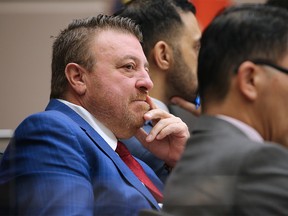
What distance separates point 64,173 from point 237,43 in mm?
Answer: 811

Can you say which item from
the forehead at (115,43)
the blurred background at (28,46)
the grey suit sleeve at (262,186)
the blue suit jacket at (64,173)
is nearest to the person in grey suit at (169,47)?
the blurred background at (28,46)

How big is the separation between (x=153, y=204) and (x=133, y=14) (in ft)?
4.35

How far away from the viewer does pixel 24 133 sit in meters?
2.49

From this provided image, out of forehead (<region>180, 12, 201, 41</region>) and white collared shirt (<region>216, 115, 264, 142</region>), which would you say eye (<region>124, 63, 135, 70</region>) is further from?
white collared shirt (<region>216, 115, 264, 142</region>)

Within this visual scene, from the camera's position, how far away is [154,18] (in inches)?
148

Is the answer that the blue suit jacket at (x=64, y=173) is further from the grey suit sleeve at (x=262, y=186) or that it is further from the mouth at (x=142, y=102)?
the grey suit sleeve at (x=262, y=186)

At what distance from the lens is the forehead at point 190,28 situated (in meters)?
3.86

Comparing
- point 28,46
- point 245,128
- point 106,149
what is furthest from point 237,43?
point 28,46

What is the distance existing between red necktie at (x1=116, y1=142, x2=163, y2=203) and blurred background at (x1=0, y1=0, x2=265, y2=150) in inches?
17.6

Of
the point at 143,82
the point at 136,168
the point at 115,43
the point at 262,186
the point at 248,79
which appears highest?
the point at 248,79

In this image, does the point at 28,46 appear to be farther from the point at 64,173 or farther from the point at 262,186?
the point at 262,186

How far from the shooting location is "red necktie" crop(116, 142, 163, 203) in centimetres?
282

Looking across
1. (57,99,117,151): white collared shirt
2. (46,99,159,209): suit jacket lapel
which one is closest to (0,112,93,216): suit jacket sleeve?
(46,99,159,209): suit jacket lapel

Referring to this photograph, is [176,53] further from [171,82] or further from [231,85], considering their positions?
[231,85]
